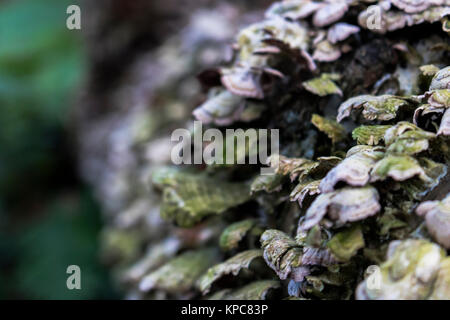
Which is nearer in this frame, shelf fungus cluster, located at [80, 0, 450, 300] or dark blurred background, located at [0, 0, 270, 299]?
shelf fungus cluster, located at [80, 0, 450, 300]

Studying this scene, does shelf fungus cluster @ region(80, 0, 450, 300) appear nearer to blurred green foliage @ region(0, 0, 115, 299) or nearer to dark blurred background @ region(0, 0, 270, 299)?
dark blurred background @ region(0, 0, 270, 299)

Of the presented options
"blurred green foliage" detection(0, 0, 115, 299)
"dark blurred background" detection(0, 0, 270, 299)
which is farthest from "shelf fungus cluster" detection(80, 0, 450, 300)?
"blurred green foliage" detection(0, 0, 115, 299)

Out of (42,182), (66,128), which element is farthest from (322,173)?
(42,182)

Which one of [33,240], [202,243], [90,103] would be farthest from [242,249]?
[33,240]

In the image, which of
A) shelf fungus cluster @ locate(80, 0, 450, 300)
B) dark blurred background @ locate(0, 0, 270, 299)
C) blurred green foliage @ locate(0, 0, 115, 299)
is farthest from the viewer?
blurred green foliage @ locate(0, 0, 115, 299)

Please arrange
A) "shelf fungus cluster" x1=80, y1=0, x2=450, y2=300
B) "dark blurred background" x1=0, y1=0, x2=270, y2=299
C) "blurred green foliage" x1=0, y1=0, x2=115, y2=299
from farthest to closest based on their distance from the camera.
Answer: "blurred green foliage" x1=0, y1=0, x2=115, y2=299, "dark blurred background" x1=0, y1=0, x2=270, y2=299, "shelf fungus cluster" x1=80, y1=0, x2=450, y2=300

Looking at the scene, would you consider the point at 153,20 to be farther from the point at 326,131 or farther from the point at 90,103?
the point at 326,131
